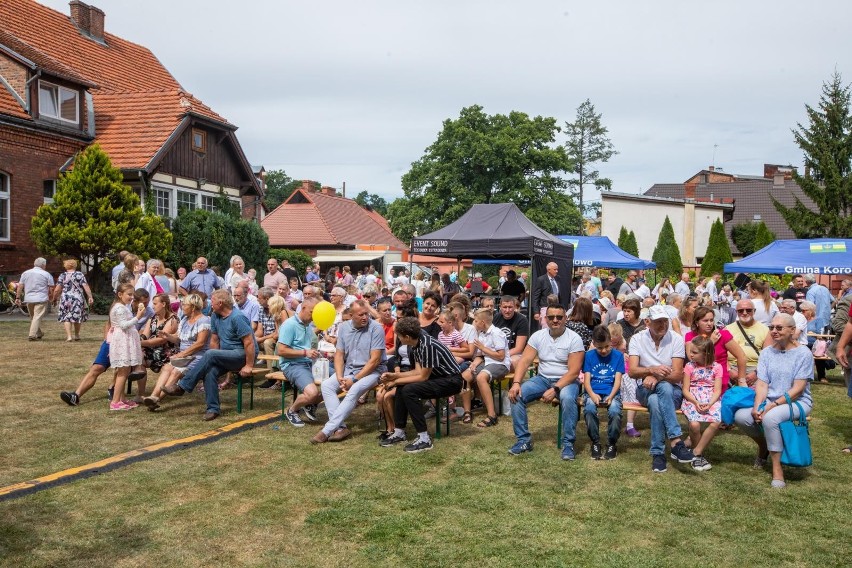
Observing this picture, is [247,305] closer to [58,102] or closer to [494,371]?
[494,371]

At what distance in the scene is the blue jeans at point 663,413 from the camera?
252 inches

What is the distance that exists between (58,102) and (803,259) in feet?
68.7

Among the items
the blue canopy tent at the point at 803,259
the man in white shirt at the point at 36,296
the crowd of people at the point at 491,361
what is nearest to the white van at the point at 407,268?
the blue canopy tent at the point at 803,259

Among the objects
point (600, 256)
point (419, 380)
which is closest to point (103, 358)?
point (419, 380)

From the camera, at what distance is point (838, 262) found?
1702cm

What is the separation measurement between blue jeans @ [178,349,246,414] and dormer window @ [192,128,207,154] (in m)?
17.9

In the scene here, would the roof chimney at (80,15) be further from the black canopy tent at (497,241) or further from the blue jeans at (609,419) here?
the blue jeans at (609,419)

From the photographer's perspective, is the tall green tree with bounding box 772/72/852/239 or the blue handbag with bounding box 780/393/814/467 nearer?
the blue handbag with bounding box 780/393/814/467

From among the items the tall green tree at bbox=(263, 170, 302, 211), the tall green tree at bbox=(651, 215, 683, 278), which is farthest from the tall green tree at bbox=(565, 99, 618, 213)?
the tall green tree at bbox=(263, 170, 302, 211)

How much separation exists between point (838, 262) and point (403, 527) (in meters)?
15.7

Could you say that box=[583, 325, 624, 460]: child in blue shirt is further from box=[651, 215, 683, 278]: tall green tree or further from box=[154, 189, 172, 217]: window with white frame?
box=[651, 215, 683, 278]: tall green tree

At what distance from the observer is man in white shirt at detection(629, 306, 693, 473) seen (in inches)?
253

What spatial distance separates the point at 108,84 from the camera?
26.0 metres

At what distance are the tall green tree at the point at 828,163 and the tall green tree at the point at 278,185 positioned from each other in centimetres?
7455
